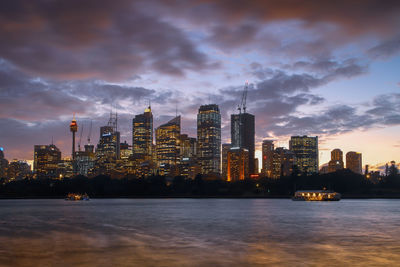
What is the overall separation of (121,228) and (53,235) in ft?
50.1

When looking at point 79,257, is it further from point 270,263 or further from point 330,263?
point 330,263

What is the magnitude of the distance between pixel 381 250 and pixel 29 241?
49499 mm

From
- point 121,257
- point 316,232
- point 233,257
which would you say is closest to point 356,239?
point 316,232

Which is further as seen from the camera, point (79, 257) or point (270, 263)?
point (79, 257)

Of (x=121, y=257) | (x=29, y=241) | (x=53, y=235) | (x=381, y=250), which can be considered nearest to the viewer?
(x=121, y=257)

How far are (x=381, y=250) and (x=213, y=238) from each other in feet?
82.2

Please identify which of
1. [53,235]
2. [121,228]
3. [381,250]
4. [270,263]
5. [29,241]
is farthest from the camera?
[121,228]

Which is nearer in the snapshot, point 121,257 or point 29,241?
point 121,257

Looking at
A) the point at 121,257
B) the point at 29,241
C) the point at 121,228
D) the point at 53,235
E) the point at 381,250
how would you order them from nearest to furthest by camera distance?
the point at 121,257
the point at 381,250
the point at 29,241
the point at 53,235
the point at 121,228

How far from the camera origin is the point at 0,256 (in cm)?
5516

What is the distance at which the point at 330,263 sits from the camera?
49.6 meters

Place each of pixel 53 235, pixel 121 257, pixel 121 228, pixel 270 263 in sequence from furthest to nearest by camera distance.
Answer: pixel 121 228
pixel 53 235
pixel 121 257
pixel 270 263

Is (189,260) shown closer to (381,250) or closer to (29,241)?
(381,250)

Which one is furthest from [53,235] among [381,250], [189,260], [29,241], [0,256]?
[381,250]
